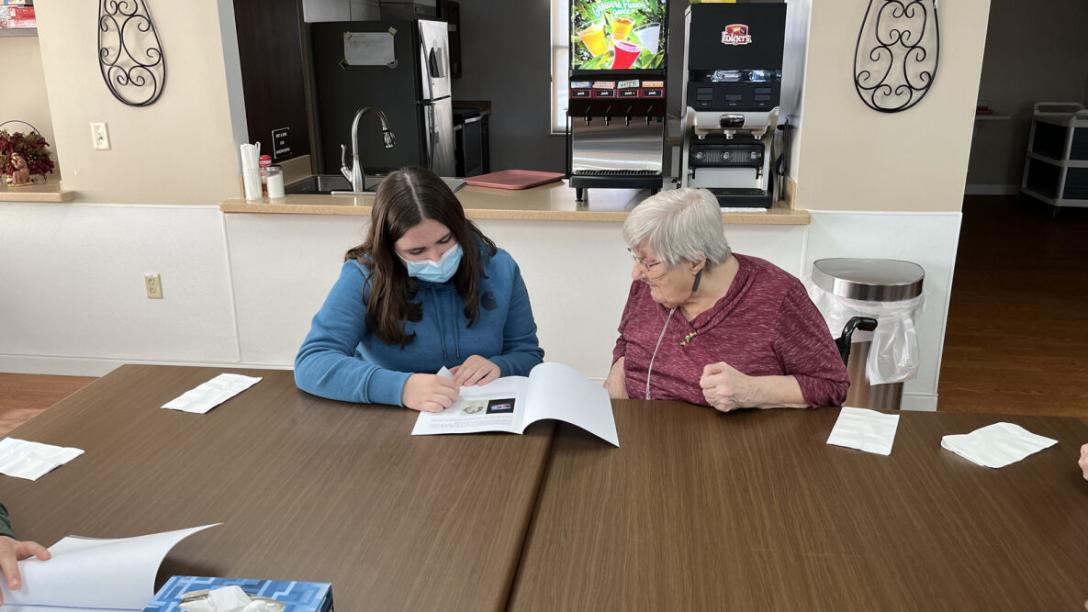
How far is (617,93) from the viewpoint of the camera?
3.06 metres

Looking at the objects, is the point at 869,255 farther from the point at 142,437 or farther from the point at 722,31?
the point at 142,437

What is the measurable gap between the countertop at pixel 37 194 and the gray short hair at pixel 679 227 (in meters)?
2.85

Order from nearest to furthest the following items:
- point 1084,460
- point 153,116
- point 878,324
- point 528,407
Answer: point 1084,460 < point 528,407 < point 878,324 < point 153,116

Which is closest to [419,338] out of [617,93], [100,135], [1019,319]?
[617,93]

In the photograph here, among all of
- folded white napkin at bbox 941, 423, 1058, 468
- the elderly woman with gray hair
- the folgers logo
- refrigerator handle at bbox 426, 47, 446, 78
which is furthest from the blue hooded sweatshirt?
refrigerator handle at bbox 426, 47, 446, 78

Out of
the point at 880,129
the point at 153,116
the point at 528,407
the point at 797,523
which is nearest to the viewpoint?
the point at 797,523

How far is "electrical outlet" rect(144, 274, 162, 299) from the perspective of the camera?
3555mm

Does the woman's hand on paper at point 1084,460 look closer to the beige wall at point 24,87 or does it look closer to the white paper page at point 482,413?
the white paper page at point 482,413

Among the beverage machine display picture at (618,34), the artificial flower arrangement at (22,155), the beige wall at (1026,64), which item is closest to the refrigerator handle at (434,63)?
the beverage machine display picture at (618,34)

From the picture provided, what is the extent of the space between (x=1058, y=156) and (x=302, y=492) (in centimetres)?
754

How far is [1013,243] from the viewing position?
6055mm

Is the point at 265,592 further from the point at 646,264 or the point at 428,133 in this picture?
the point at 428,133

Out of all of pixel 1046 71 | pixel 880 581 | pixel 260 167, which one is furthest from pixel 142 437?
pixel 1046 71

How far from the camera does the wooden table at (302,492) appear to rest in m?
1.11
